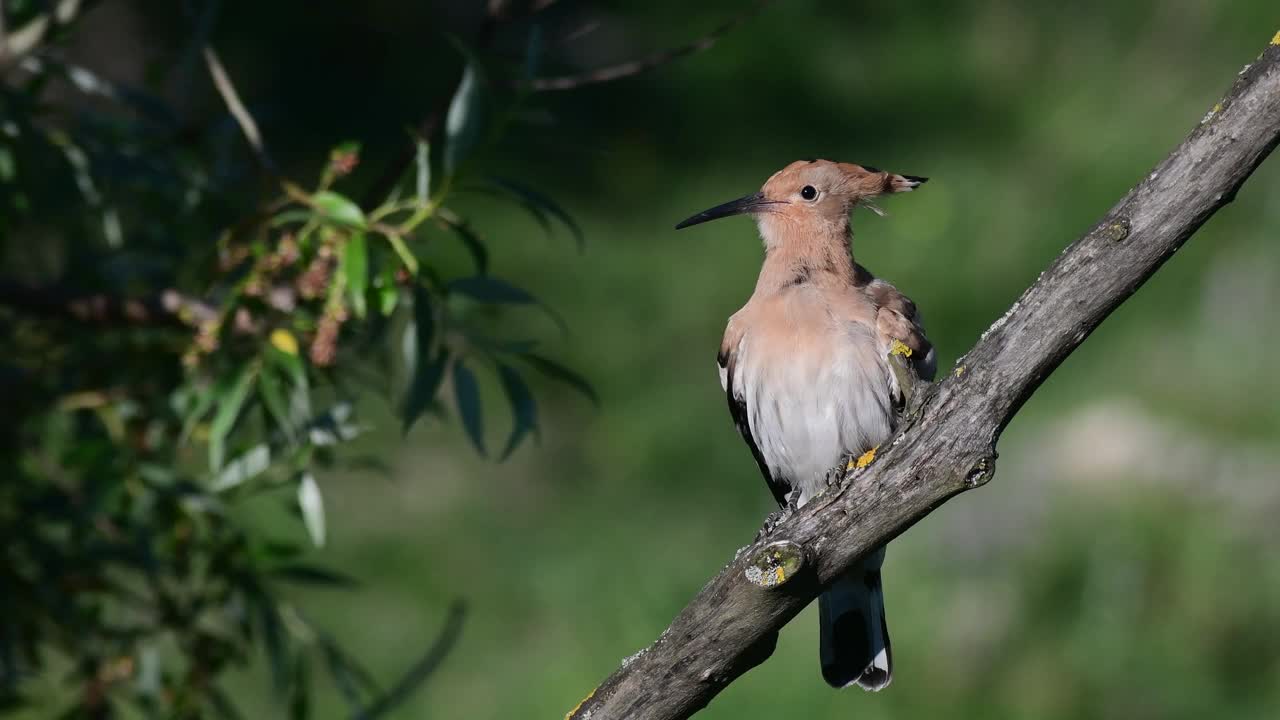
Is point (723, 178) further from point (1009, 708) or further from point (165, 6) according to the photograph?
point (1009, 708)

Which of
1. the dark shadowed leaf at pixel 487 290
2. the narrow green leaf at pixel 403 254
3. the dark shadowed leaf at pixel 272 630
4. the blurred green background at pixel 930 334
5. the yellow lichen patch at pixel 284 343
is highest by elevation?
the narrow green leaf at pixel 403 254

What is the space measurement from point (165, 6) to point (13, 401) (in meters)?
3.99

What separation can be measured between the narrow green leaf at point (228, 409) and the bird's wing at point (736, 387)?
1.01 meters

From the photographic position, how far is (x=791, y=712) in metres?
4.82

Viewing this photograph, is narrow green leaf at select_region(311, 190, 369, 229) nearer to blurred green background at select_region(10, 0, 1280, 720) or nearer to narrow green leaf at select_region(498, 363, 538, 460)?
narrow green leaf at select_region(498, 363, 538, 460)

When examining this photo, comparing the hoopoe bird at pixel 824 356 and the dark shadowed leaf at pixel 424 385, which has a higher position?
the dark shadowed leaf at pixel 424 385

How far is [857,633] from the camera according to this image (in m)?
3.37

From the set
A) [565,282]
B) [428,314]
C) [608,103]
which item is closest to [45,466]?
[428,314]

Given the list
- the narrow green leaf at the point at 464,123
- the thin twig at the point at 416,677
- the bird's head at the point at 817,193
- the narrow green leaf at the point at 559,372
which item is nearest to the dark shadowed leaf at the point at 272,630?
the thin twig at the point at 416,677

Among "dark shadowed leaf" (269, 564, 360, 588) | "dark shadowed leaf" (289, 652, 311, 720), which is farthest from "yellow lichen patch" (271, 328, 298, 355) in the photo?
"dark shadowed leaf" (289, 652, 311, 720)

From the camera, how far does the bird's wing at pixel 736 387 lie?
3484mm

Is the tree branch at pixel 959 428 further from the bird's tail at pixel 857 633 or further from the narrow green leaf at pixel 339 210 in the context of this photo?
the bird's tail at pixel 857 633

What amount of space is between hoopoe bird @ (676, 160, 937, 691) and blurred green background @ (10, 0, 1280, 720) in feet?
2.08

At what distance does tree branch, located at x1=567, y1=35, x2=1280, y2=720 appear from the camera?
1.94 m
